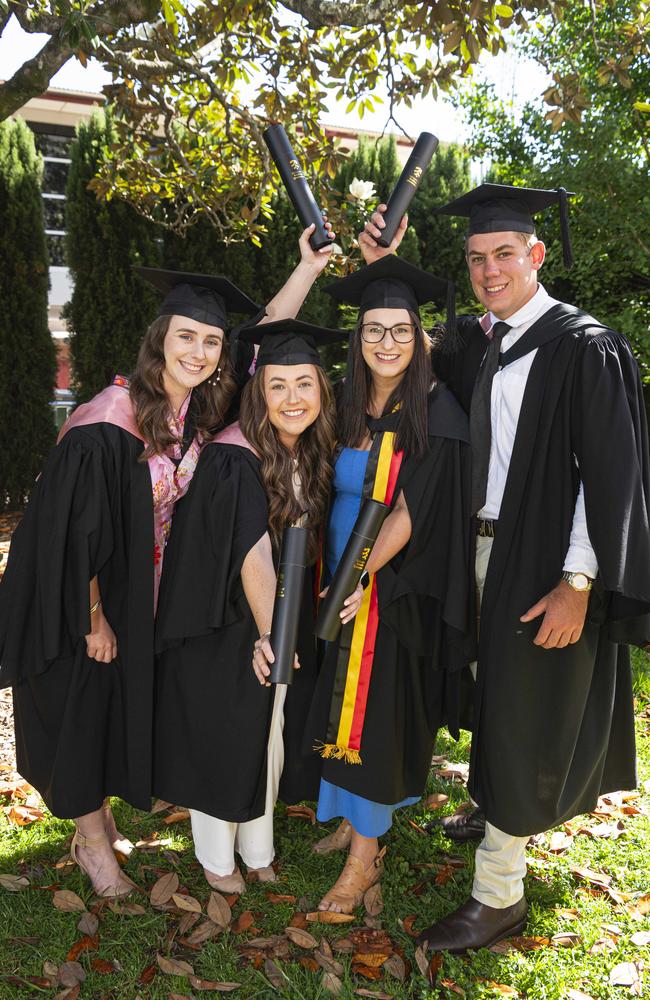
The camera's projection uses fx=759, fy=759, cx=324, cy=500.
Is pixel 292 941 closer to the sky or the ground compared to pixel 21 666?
closer to the ground

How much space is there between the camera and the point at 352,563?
2400mm

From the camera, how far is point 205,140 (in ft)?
19.0

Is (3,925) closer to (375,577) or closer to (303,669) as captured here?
(303,669)

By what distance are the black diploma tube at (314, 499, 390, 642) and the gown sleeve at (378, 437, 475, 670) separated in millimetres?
283

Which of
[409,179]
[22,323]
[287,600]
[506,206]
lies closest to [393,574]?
[287,600]

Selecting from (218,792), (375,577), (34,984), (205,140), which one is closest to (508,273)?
(375,577)

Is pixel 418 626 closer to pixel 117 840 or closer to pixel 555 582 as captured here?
pixel 555 582

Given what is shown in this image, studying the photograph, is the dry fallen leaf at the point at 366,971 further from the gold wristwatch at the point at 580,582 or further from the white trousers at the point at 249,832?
the gold wristwatch at the point at 580,582

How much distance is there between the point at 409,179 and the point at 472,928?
8.89 feet

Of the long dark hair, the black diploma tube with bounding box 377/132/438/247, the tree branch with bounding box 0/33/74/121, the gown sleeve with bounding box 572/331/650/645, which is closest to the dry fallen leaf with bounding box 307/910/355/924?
the gown sleeve with bounding box 572/331/650/645

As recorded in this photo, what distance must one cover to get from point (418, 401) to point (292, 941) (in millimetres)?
1929

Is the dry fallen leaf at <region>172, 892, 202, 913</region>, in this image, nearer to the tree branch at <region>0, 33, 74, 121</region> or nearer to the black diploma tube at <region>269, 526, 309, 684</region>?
the black diploma tube at <region>269, 526, 309, 684</region>

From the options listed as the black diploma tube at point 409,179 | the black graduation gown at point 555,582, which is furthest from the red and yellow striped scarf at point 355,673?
the black diploma tube at point 409,179

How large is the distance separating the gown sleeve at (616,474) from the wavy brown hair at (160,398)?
1300 mm
